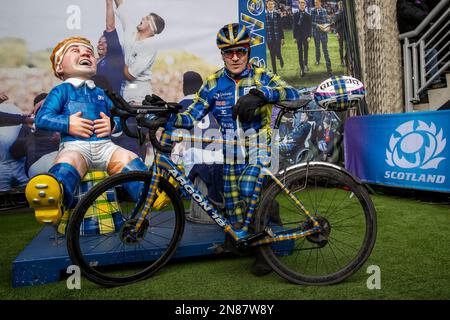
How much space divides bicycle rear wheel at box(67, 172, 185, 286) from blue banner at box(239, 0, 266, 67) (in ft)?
9.72

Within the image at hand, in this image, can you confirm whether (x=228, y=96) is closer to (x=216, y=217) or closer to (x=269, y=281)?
(x=216, y=217)

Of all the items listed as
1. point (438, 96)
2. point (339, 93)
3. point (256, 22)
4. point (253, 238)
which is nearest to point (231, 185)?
point (253, 238)

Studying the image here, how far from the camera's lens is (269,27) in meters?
4.66

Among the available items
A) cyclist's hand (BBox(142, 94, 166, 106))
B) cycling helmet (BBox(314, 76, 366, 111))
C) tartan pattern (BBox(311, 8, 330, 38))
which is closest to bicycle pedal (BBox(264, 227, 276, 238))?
cycling helmet (BBox(314, 76, 366, 111))

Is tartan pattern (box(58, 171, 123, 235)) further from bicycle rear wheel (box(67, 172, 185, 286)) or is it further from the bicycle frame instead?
the bicycle frame

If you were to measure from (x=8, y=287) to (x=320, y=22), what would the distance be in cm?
466

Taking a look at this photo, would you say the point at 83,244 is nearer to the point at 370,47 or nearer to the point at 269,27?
the point at 269,27

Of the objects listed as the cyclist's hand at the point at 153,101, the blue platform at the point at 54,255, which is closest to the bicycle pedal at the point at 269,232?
the blue platform at the point at 54,255

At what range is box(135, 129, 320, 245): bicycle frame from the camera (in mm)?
1925

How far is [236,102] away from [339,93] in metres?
0.62

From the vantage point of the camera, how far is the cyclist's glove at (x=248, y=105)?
1.92m

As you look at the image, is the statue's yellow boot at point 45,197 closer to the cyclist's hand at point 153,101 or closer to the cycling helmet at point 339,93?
the cyclist's hand at point 153,101

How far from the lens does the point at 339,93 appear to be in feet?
6.21

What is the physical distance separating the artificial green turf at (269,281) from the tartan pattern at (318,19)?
10.3 feet
